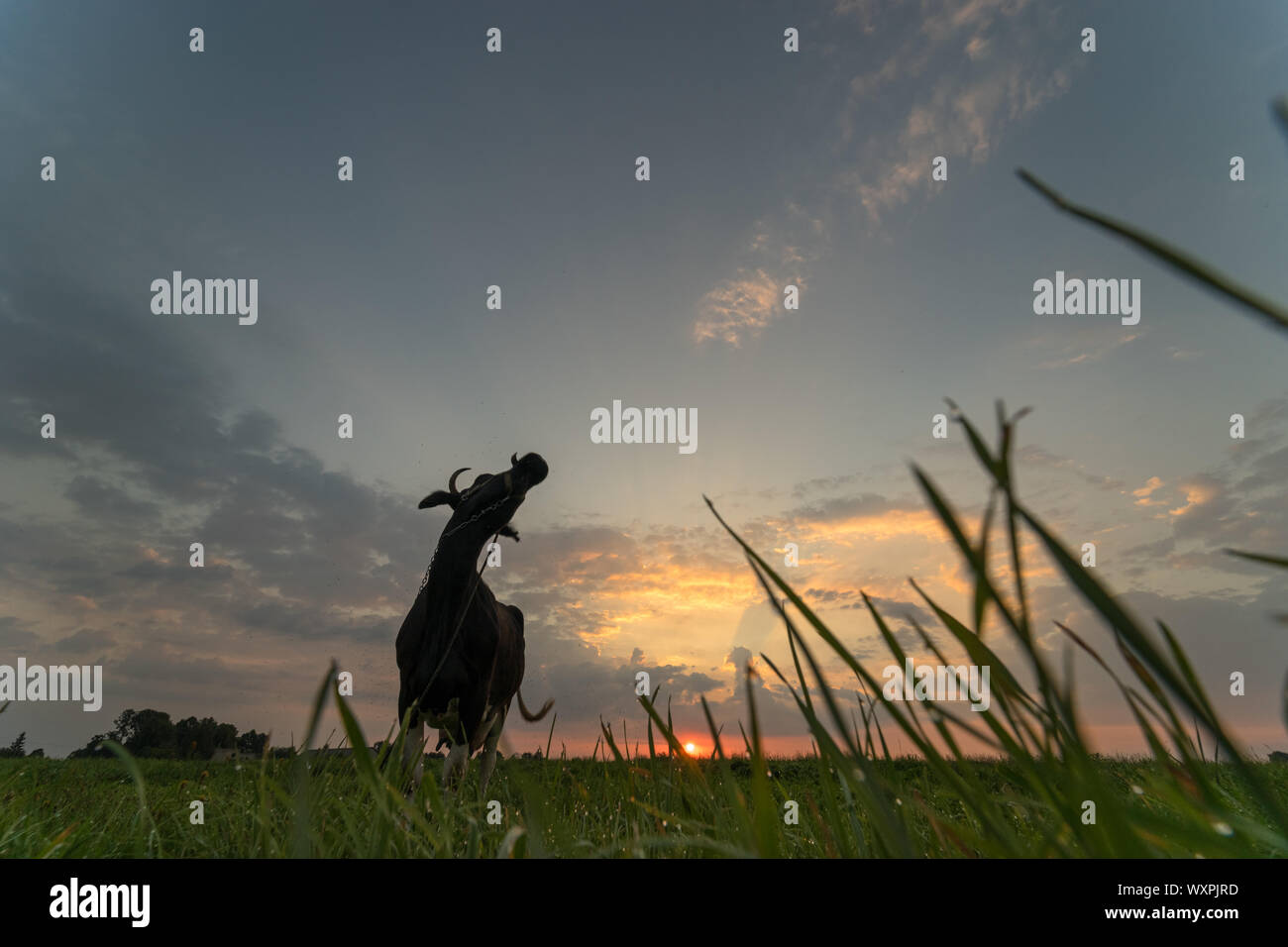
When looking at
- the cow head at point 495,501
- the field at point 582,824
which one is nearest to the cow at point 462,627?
the cow head at point 495,501

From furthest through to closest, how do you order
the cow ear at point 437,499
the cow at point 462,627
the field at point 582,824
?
the cow ear at point 437,499
the cow at point 462,627
the field at point 582,824

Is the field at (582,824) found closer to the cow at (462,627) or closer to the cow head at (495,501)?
the cow at (462,627)

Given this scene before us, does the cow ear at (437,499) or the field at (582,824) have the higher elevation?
the cow ear at (437,499)

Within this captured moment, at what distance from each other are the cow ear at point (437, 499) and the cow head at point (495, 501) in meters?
0.63

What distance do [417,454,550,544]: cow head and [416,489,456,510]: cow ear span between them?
2.07 ft

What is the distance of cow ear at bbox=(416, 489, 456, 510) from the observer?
1004 centimetres

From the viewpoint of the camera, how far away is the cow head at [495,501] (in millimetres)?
8812

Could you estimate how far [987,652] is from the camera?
2.33ft

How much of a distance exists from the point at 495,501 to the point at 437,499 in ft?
5.15

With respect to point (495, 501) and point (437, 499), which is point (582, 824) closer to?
point (495, 501)
